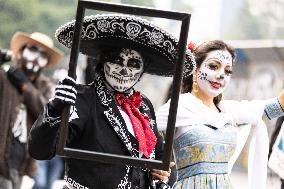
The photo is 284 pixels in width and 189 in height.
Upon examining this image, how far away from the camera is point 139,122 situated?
17.9ft

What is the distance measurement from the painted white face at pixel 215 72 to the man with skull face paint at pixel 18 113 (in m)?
3.24

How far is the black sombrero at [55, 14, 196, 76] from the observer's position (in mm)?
5270

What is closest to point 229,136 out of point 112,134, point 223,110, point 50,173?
point 223,110

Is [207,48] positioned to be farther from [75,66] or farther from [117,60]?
[75,66]

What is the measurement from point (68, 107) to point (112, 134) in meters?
0.39

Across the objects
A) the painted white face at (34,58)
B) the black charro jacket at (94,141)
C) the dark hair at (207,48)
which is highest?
the painted white face at (34,58)

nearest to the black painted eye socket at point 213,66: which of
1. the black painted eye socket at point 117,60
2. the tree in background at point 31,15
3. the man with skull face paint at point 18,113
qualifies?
the black painted eye socket at point 117,60

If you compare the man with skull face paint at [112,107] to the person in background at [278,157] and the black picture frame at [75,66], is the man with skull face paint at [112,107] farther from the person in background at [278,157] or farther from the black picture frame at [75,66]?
the person in background at [278,157]

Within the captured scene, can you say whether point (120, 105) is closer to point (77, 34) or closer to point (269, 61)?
point (77, 34)

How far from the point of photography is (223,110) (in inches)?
260

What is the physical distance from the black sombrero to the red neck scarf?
208 millimetres

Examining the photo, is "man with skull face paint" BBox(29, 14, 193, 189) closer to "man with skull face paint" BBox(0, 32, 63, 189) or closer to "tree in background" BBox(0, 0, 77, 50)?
"man with skull face paint" BBox(0, 32, 63, 189)

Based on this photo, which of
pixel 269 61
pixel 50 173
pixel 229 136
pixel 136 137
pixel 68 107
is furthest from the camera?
pixel 269 61

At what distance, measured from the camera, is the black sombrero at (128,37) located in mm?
5270
